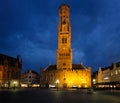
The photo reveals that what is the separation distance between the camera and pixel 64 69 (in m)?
150

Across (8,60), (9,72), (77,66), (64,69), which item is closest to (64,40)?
(64,69)

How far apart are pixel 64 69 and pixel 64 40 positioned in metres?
20.0

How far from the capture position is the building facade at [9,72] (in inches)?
4941

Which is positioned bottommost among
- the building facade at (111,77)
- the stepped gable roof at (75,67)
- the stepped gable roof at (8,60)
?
the building facade at (111,77)

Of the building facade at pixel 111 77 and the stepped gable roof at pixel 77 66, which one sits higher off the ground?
the stepped gable roof at pixel 77 66

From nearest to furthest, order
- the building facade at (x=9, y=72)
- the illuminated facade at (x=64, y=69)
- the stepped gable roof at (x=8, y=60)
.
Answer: the building facade at (x=9, y=72), the stepped gable roof at (x=8, y=60), the illuminated facade at (x=64, y=69)

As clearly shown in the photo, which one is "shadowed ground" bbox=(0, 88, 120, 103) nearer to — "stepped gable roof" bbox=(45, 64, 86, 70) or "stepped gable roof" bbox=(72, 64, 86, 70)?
"stepped gable roof" bbox=(72, 64, 86, 70)

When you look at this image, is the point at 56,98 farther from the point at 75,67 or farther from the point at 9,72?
the point at 75,67

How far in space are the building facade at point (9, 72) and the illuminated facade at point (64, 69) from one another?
2195 centimetres

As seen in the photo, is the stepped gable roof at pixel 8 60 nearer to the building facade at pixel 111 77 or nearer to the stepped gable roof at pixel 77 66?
the stepped gable roof at pixel 77 66

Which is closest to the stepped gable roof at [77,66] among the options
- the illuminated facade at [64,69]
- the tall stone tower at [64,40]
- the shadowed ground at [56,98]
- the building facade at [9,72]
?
the illuminated facade at [64,69]

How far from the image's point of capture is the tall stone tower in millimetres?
153125

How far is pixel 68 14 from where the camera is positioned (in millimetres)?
163000

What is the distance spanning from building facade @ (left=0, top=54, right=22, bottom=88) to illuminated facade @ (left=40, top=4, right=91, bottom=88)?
72.0 ft
